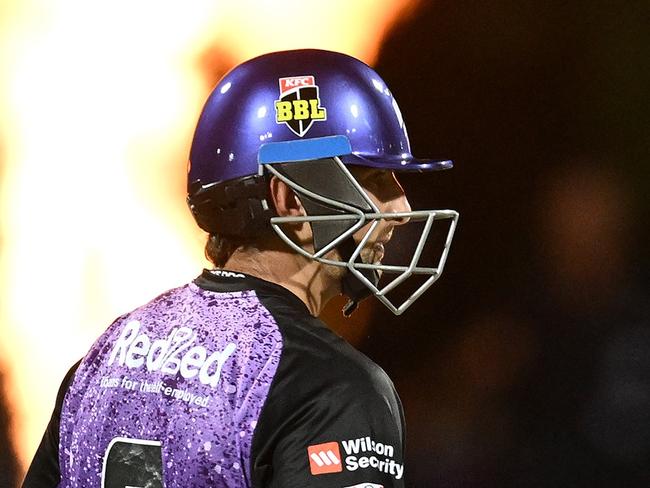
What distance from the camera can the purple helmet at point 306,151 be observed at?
1.43m

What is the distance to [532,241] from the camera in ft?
10.4

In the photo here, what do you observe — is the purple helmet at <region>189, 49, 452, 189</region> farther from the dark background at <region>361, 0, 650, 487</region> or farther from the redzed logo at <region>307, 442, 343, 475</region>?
the dark background at <region>361, 0, 650, 487</region>

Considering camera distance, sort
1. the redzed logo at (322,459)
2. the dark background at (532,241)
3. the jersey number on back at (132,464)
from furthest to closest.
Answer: the dark background at (532,241), the jersey number on back at (132,464), the redzed logo at (322,459)

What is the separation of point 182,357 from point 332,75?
18.5 inches

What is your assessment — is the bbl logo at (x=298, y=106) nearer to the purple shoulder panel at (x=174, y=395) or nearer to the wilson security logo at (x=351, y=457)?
the purple shoulder panel at (x=174, y=395)

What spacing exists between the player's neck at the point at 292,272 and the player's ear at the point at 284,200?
0.06 meters

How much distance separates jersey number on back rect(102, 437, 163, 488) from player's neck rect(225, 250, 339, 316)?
299 mm

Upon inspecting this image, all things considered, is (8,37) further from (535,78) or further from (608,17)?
(608,17)

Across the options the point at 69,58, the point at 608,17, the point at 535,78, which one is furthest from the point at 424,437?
the point at 69,58

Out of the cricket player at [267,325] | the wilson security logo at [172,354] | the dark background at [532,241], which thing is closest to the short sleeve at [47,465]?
the cricket player at [267,325]

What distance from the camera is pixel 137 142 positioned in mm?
3193

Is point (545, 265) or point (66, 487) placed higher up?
point (66, 487)

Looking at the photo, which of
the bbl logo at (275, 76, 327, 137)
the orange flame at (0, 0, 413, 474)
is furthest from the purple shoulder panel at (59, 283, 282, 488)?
the orange flame at (0, 0, 413, 474)

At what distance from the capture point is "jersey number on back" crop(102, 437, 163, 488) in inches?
50.4
